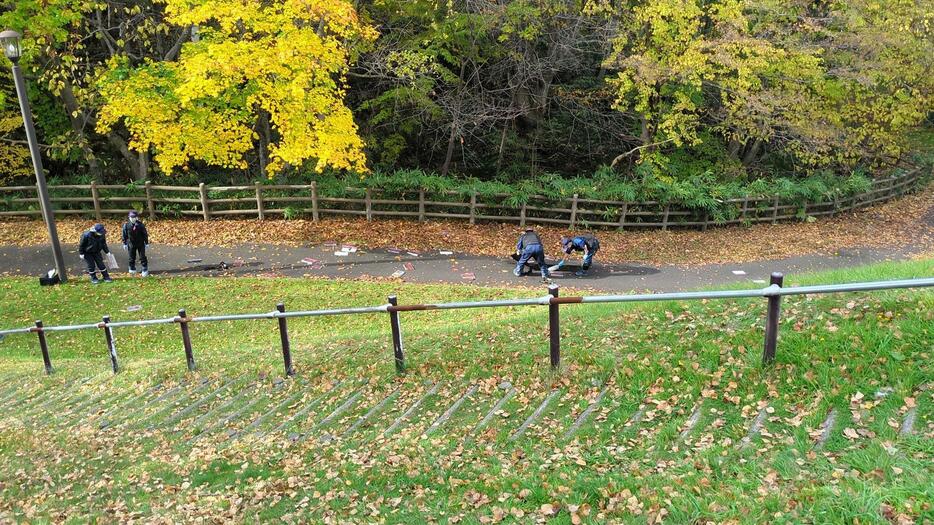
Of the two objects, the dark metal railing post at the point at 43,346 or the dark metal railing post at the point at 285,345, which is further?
the dark metal railing post at the point at 43,346

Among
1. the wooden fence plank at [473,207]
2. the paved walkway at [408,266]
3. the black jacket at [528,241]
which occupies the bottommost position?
the paved walkway at [408,266]

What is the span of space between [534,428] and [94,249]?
1288cm

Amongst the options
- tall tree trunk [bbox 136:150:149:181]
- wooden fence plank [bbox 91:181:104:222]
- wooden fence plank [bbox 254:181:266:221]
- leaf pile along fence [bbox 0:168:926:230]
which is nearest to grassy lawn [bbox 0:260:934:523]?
leaf pile along fence [bbox 0:168:926:230]

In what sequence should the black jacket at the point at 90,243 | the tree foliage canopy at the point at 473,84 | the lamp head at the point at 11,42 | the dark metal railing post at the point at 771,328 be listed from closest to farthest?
1. the dark metal railing post at the point at 771,328
2. the lamp head at the point at 11,42
3. the black jacket at the point at 90,243
4. the tree foliage canopy at the point at 473,84

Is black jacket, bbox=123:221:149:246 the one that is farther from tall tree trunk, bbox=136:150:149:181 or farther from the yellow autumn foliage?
tall tree trunk, bbox=136:150:149:181

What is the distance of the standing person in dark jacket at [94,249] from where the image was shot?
1406cm

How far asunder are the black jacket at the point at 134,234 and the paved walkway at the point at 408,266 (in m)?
0.92

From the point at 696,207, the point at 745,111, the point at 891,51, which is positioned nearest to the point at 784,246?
the point at 696,207

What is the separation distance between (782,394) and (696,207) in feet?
51.6

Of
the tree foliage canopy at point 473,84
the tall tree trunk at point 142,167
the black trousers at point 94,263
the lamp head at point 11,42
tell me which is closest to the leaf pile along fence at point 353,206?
the tree foliage canopy at point 473,84

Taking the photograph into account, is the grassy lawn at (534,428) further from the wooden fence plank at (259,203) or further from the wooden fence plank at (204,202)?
the wooden fence plank at (204,202)

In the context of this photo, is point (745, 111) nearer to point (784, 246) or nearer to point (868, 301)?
point (784, 246)

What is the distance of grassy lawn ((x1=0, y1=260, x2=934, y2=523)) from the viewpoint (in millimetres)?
3920

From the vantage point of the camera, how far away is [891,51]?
20875mm
